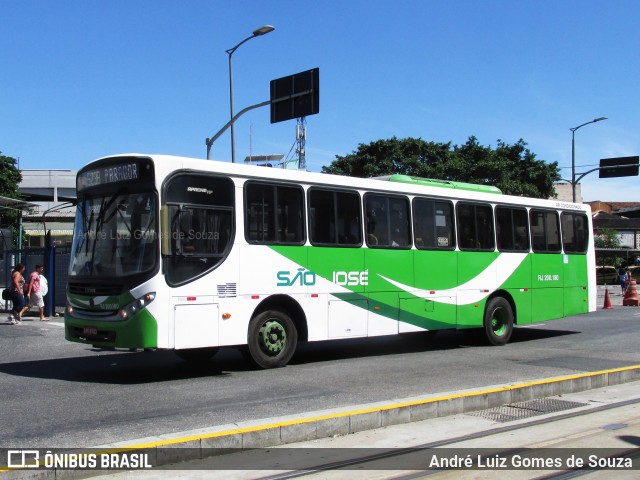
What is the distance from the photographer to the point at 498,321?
15828mm

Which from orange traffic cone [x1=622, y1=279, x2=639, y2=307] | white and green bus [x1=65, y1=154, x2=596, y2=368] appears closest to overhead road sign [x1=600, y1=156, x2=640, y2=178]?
orange traffic cone [x1=622, y1=279, x2=639, y2=307]

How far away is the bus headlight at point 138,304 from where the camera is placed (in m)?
9.72

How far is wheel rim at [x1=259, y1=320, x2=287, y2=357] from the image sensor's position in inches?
443

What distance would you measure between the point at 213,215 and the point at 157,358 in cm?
382

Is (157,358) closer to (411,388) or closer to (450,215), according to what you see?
(411,388)

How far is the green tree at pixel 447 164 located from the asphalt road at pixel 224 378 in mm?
30453

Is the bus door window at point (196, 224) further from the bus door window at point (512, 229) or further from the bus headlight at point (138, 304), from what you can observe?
the bus door window at point (512, 229)

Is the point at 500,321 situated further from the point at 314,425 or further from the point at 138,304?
the point at 314,425

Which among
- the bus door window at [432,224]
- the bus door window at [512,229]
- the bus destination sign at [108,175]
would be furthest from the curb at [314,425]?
the bus door window at [512,229]

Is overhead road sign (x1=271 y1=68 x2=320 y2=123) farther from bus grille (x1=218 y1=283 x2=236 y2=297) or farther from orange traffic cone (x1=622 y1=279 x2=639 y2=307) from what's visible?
orange traffic cone (x1=622 y1=279 x2=639 y2=307)

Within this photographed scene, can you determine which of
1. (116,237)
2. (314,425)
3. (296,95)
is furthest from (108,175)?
(296,95)

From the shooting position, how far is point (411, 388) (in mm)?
9680

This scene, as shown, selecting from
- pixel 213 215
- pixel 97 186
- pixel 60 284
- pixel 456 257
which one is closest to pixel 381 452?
pixel 213 215

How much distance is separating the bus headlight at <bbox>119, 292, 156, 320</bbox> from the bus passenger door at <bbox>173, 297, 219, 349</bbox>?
1.26 feet
